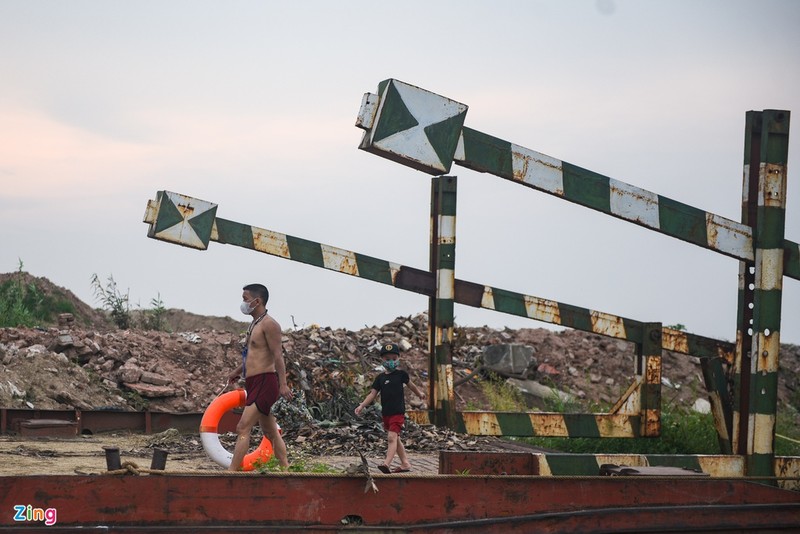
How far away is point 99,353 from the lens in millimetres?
19688

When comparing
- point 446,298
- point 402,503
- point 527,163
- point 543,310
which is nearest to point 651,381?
point 543,310

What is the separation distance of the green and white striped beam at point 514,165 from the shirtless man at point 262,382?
6.31 ft

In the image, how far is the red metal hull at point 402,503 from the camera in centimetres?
707

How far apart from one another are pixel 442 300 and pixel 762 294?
5.34 metres

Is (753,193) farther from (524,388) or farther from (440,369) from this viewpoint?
(524,388)

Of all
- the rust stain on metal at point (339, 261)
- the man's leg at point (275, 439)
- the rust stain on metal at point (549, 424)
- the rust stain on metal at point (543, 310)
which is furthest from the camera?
the rust stain on metal at point (339, 261)

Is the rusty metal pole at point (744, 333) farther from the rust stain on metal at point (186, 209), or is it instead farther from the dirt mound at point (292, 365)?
the rust stain on metal at point (186, 209)

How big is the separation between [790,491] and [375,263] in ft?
24.2

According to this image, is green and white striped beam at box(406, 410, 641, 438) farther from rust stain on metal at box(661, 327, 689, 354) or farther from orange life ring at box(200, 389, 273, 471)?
orange life ring at box(200, 389, 273, 471)

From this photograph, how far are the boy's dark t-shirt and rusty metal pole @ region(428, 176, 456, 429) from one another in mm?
3564

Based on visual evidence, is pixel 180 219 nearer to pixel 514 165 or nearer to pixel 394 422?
pixel 394 422

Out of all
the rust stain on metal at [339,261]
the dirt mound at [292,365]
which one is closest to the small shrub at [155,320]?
the dirt mound at [292,365]

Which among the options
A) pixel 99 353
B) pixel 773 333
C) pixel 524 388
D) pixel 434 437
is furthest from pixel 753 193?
pixel 99 353

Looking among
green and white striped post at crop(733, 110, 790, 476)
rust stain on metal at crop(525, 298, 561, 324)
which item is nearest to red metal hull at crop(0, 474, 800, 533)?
green and white striped post at crop(733, 110, 790, 476)
